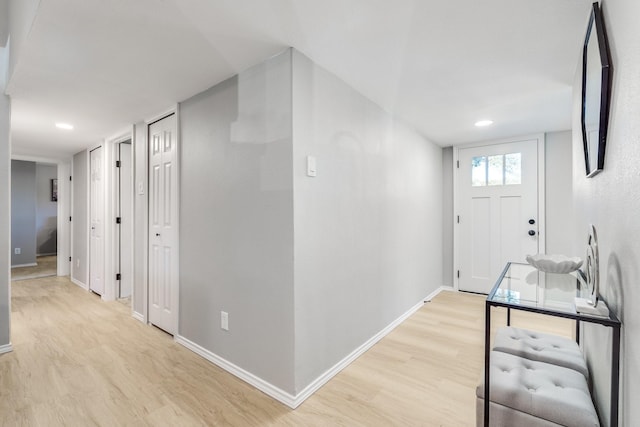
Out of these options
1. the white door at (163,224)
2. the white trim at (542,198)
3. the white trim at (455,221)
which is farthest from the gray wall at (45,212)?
the white trim at (542,198)

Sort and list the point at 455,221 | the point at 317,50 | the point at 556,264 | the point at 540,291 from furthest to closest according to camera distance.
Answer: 1. the point at 455,221
2. the point at 317,50
3. the point at 556,264
4. the point at 540,291

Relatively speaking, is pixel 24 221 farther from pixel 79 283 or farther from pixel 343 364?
pixel 343 364

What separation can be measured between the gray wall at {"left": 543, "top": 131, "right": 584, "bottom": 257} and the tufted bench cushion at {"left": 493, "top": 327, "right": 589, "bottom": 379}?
7.97 ft

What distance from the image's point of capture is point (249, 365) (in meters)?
1.97

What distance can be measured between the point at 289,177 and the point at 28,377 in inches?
90.5

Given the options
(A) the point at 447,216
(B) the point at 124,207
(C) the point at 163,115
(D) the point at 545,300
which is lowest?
(D) the point at 545,300

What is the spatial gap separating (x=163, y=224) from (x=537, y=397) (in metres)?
2.88

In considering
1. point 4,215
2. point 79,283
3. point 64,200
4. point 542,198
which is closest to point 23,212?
point 64,200

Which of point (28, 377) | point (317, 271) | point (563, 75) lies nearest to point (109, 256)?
point (28, 377)

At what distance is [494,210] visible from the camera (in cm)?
392

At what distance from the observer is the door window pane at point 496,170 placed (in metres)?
3.86

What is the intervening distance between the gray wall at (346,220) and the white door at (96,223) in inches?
133

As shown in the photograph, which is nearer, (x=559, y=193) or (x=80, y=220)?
(x=559, y=193)

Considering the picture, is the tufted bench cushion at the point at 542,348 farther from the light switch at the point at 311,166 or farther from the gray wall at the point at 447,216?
the gray wall at the point at 447,216
